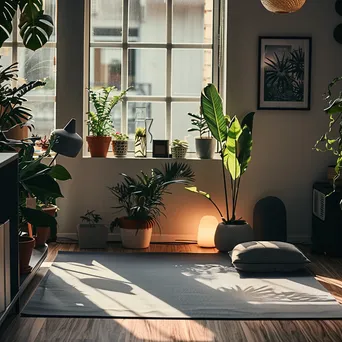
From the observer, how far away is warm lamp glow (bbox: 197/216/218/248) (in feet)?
21.7

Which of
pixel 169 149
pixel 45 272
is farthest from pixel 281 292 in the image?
pixel 169 149

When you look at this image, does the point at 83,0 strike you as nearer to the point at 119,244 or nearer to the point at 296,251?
the point at 119,244

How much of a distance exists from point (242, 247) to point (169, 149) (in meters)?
1.66

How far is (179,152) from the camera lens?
686cm

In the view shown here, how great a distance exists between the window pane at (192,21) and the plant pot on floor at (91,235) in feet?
6.17

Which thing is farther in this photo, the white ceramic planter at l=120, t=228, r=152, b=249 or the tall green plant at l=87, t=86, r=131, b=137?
the tall green plant at l=87, t=86, r=131, b=137

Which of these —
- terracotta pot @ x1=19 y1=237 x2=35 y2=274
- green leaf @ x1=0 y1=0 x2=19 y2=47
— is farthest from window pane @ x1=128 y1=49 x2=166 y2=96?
terracotta pot @ x1=19 y1=237 x2=35 y2=274

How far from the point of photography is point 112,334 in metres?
4.16

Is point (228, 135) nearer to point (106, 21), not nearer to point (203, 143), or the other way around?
point (203, 143)

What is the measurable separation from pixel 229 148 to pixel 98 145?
47.4 inches

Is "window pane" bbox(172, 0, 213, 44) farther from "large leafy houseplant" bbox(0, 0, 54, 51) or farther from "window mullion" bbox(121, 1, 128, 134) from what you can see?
"large leafy houseplant" bbox(0, 0, 54, 51)

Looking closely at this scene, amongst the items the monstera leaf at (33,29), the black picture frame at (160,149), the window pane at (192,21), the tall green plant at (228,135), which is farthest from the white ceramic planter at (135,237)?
the window pane at (192,21)

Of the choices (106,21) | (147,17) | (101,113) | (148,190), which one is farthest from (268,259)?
(106,21)

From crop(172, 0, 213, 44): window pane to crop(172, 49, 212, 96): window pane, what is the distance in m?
0.13
